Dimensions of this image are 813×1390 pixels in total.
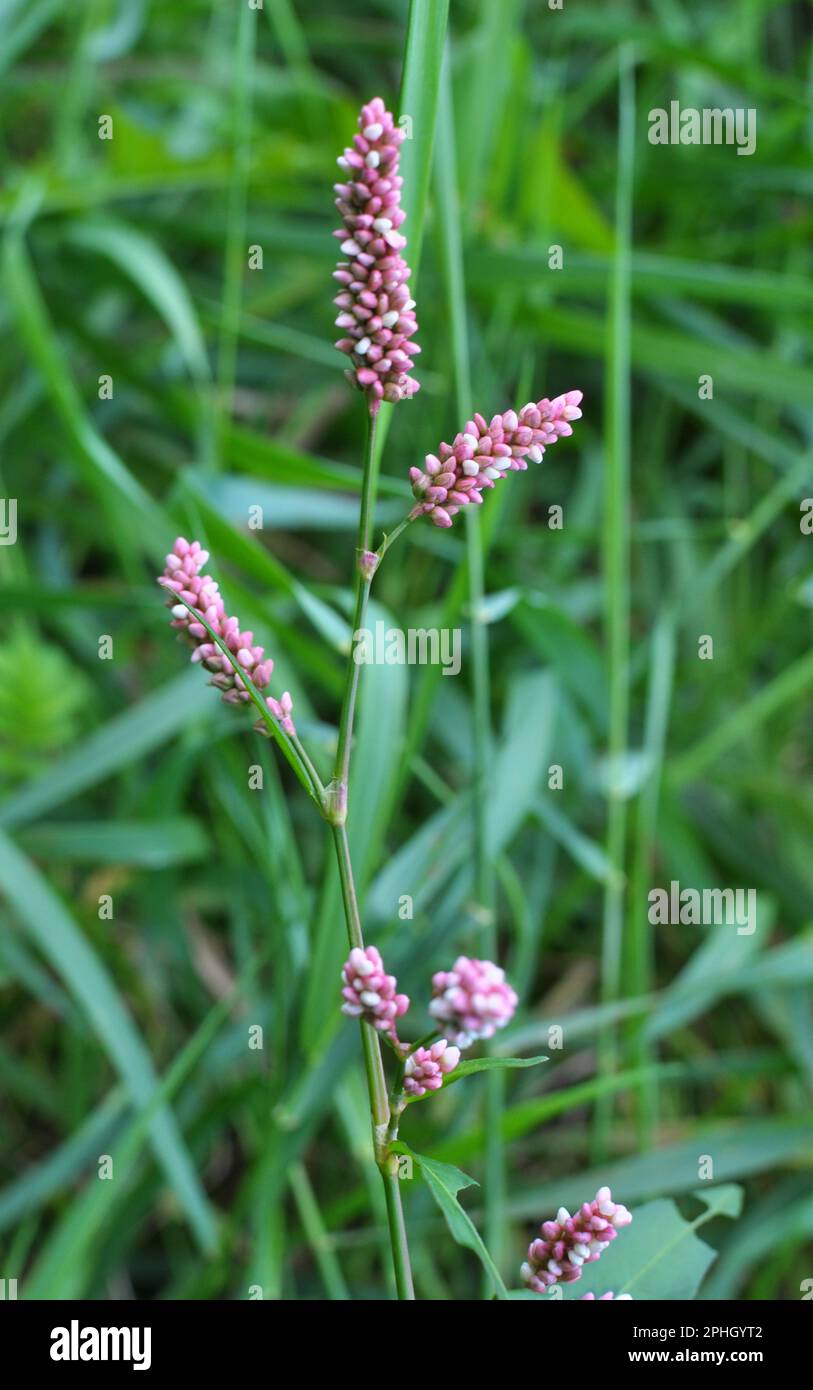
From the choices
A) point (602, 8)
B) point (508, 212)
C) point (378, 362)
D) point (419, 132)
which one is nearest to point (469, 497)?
point (378, 362)

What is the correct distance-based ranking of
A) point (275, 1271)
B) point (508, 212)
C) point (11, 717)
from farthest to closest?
1. point (508, 212)
2. point (11, 717)
3. point (275, 1271)

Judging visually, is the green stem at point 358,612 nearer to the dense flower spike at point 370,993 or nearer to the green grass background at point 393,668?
the dense flower spike at point 370,993

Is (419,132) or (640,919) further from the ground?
(419,132)

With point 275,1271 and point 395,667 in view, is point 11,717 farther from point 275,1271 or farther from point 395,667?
point 275,1271

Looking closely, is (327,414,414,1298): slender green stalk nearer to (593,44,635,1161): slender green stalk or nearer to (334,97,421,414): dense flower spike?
(334,97,421,414): dense flower spike

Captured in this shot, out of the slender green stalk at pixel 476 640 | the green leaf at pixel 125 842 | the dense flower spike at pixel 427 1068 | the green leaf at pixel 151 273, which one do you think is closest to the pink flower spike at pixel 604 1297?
the dense flower spike at pixel 427 1068

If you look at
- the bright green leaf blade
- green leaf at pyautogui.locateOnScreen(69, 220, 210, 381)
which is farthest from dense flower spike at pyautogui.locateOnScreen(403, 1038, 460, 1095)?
green leaf at pyautogui.locateOnScreen(69, 220, 210, 381)

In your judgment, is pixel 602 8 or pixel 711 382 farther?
pixel 602 8
